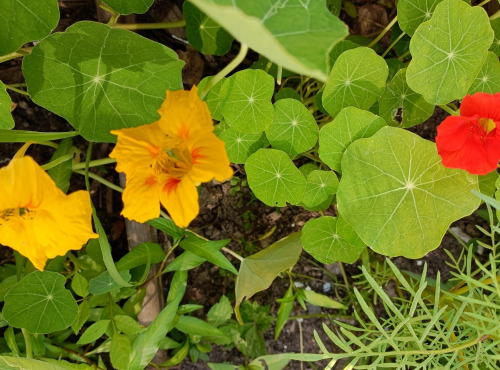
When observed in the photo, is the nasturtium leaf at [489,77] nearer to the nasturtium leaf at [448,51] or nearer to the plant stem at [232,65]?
the nasturtium leaf at [448,51]

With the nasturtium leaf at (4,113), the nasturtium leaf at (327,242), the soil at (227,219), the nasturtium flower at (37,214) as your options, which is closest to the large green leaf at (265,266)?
the nasturtium leaf at (327,242)

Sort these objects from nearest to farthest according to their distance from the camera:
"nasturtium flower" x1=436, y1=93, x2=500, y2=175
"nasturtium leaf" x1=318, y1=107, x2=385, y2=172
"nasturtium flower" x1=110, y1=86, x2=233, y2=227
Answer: "nasturtium flower" x1=110, y1=86, x2=233, y2=227
"nasturtium flower" x1=436, y1=93, x2=500, y2=175
"nasturtium leaf" x1=318, y1=107, x2=385, y2=172

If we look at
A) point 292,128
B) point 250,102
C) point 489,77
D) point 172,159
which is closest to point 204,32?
point 250,102

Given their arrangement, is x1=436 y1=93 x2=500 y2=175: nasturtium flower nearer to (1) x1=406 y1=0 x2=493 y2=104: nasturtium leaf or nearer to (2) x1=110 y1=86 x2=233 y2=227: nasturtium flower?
(1) x1=406 y1=0 x2=493 y2=104: nasturtium leaf

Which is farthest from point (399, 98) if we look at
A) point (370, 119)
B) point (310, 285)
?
point (310, 285)

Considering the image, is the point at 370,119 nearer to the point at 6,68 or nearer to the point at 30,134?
the point at 30,134

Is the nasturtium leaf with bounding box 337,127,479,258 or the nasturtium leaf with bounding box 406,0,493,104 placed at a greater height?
the nasturtium leaf with bounding box 406,0,493,104

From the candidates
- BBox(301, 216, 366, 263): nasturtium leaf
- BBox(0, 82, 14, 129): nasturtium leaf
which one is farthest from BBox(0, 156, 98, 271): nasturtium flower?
BBox(301, 216, 366, 263): nasturtium leaf
